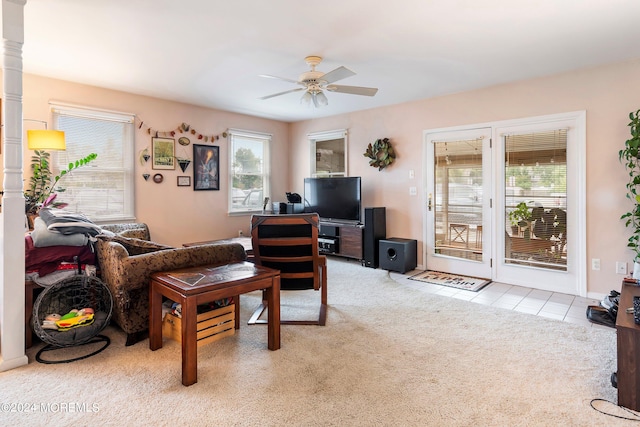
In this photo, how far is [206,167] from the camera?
548 centimetres

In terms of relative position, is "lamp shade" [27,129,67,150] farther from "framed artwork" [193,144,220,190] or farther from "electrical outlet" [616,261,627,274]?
"electrical outlet" [616,261,627,274]

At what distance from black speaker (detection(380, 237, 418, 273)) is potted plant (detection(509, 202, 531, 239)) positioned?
1.30 meters

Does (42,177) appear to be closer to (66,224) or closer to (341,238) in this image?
(66,224)

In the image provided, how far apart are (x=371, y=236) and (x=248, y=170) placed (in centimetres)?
253

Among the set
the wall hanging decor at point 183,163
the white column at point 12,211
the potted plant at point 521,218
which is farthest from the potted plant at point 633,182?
the wall hanging decor at point 183,163

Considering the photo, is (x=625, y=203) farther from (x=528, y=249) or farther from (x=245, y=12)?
(x=245, y=12)

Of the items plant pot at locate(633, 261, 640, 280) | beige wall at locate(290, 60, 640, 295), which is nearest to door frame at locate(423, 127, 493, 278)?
beige wall at locate(290, 60, 640, 295)

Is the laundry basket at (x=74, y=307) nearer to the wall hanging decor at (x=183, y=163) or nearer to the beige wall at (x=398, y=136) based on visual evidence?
the beige wall at (x=398, y=136)

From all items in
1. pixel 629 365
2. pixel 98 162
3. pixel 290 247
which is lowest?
pixel 629 365

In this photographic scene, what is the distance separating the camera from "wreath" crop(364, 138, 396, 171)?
17.5ft

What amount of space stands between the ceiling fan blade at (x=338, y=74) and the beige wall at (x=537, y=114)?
1842mm

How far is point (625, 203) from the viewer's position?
3520mm

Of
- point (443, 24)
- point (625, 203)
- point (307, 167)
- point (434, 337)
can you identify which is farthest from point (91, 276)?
point (625, 203)

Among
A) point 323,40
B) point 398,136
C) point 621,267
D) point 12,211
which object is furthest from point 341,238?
point 12,211
